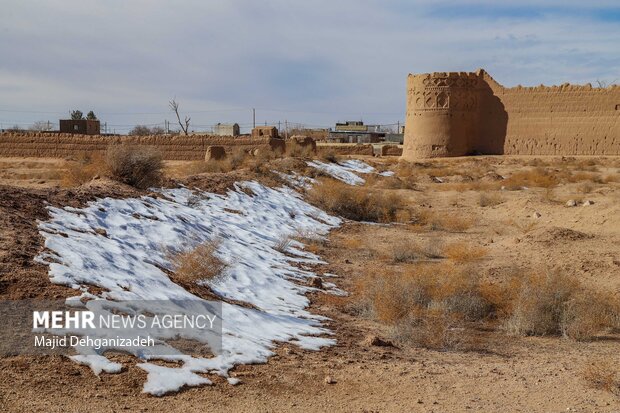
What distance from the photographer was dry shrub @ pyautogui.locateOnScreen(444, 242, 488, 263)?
12711 millimetres

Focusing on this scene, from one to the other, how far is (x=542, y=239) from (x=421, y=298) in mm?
5405

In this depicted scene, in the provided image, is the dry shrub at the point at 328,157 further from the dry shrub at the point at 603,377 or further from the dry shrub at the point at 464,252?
the dry shrub at the point at 603,377

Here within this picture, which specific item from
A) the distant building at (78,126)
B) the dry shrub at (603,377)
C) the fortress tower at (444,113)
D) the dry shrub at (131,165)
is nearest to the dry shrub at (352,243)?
the dry shrub at (131,165)

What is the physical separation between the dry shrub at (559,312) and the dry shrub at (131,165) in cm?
810

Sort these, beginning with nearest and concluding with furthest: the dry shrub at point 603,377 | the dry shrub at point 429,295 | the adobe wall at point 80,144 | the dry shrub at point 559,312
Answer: the dry shrub at point 603,377
the dry shrub at point 559,312
the dry shrub at point 429,295
the adobe wall at point 80,144

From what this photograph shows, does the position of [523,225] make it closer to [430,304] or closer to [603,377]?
[430,304]

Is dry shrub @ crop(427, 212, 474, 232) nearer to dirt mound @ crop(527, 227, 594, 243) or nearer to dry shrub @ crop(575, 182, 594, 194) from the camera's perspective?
dirt mound @ crop(527, 227, 594, 243)

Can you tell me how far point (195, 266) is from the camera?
8312 mm

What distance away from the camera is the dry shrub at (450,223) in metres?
17.3

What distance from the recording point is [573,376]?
6.38 m

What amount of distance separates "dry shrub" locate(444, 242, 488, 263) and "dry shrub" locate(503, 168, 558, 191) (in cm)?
1251

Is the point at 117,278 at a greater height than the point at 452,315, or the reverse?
the point at 117,278

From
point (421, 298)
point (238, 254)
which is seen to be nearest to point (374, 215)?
point (238, 254)

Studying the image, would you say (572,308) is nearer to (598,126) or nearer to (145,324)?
(145,324)
